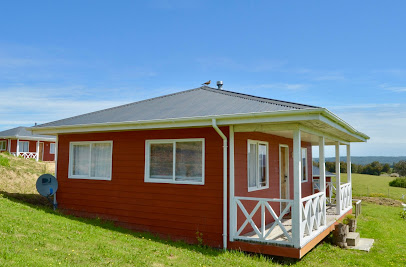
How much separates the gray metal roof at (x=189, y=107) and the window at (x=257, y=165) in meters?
1.14

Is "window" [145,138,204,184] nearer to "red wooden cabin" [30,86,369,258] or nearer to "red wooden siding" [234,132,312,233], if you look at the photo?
"red wooden cabin" [30,86,369,258]

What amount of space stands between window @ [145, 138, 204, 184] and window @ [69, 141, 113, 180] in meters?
1.44

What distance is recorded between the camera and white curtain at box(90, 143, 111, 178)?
30.6 feet

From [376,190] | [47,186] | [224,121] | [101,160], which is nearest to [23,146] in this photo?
[47,186]

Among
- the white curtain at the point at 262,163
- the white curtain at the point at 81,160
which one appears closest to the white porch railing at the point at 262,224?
the white curtain at the point at 262,163

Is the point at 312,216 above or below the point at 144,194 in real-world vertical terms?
below

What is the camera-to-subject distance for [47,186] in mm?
9938

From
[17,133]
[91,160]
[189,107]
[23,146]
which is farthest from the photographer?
[23,146]

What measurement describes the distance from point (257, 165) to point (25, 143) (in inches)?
1136

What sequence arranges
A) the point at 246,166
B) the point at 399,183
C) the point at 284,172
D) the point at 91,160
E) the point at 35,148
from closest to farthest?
the point at 246,166 < the point at 91,160 < the point at 284,172 < the point at 35,148 < the point at 399,183

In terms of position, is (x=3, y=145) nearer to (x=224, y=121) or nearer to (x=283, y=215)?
(x=224, y=121)

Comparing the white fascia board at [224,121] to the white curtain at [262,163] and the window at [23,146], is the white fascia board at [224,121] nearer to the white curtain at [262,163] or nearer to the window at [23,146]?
the white curtain at [262,163]

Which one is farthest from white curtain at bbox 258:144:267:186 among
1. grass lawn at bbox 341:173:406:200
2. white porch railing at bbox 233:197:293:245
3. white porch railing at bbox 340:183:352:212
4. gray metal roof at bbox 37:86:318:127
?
grass lawn at bbox 341:173:406:200

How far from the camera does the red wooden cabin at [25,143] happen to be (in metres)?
29.9
